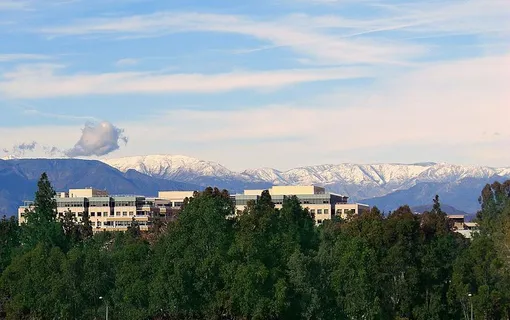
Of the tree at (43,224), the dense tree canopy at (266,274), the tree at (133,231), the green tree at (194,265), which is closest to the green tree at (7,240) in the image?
the tree at (43,224)

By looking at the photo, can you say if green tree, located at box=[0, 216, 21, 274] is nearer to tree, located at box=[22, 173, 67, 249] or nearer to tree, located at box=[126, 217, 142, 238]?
tree, located at box=[22, 173, 67, 249]

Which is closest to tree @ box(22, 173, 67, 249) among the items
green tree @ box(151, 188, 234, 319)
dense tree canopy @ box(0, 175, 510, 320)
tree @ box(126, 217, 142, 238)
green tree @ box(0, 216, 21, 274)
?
green tree @ box(0, 216, 21, 274)

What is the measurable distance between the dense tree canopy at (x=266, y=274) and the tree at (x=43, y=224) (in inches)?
172

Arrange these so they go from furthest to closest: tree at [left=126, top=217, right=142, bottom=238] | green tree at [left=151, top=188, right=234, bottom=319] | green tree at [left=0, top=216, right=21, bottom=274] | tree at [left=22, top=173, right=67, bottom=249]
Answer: tree at [left=126, top=217, right=142, bottom=238], tree at [left=22, top=173, right=67, bottom=249], green tree at [left=0, top=216, right=21, bottom=274], green tree at [left=151, top=188, right=234, bottom=319]

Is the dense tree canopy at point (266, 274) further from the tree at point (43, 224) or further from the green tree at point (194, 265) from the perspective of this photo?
the tree at point (43, 224)

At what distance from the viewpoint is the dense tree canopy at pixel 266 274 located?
8850cm

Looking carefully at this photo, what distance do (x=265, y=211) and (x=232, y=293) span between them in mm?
15313

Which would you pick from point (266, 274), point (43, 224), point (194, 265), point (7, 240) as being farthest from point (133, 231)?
point (266, 274)

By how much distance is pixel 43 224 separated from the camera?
366ft

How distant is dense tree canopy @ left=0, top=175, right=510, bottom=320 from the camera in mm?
88500

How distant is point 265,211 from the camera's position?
102 m

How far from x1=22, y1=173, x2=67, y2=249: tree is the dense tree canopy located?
4.37 meters

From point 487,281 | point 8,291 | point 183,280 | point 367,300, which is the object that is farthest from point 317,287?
point 8,291

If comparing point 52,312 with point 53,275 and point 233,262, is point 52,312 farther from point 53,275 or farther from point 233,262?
point 233,262
